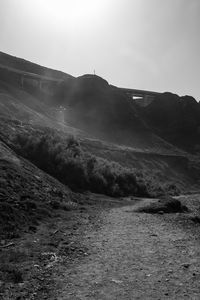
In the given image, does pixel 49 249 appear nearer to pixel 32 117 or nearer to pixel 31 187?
pixel 31 187

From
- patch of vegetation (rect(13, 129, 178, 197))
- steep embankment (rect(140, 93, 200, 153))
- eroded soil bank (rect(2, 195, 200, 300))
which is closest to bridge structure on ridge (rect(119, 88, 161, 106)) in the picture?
steep embankment (rect(140, 93, 200, 153))

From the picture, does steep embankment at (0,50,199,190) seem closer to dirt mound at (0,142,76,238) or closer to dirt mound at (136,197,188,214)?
dirt mound at (136,197,188,214)

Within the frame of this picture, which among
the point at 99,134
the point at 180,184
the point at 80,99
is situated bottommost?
the point at 180,184

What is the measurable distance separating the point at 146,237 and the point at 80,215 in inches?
232

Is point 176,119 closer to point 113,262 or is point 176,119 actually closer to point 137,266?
point 113,262

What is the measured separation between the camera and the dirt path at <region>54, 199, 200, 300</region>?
354 inches

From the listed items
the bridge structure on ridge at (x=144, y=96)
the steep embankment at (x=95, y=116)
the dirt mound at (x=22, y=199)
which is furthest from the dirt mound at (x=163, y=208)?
the bridge structure on ridge at (x=144, y=96)

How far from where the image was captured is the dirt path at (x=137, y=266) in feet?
29.5

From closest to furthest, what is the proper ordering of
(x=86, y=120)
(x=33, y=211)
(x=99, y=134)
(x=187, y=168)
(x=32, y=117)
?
(x=33, y=211)
(x=32, y=117)
(x=187, y=168)
(x=99, y=134)
(x=86, y=120)

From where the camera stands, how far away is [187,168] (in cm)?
7569

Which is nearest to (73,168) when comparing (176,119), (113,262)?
(113,262)

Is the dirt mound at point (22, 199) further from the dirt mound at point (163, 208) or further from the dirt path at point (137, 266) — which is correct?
the dirt mound at point (163, 208)

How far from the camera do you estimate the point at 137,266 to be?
1108cm

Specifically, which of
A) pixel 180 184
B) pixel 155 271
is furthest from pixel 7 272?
pixel 180 184
